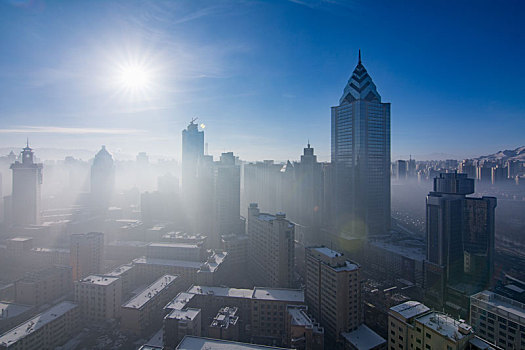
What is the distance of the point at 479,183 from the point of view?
1850 inches

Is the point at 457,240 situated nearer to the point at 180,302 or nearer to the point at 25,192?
the point at 180,302

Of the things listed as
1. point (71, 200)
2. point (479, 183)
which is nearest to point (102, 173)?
point (71, 200)

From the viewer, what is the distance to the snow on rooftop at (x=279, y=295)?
67.3 feet

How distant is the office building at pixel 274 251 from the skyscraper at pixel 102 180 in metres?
57.5

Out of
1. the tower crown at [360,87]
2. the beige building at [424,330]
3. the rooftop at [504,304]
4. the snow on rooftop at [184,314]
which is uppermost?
the tower crown at [360,87]

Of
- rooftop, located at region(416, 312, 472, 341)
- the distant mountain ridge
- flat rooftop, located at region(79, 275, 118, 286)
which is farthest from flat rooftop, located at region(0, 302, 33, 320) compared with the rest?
the distant mountain ridge

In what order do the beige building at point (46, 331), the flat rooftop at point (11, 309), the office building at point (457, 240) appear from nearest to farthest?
1. the beige building at point (46, 331)
2. the flat rooftop at point (11, 309)
3. the office building at point (457, 240)

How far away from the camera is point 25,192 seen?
49.7 metres

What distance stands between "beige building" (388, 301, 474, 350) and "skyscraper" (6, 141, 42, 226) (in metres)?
60.6

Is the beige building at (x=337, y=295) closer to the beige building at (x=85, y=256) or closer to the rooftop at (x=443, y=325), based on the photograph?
the rooftop at (x=443, y=325)

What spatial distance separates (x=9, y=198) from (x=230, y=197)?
4462 cm

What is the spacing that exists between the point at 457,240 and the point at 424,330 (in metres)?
19.7

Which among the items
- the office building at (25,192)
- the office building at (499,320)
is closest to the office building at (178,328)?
the office building at (499,320)

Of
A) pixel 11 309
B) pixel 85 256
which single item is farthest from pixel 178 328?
pixel 85 256
